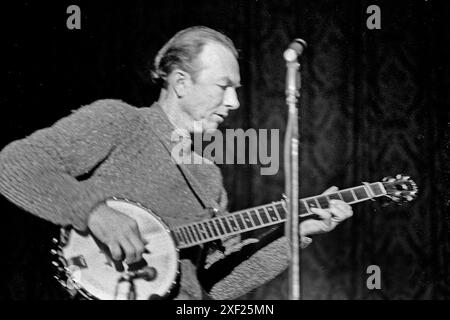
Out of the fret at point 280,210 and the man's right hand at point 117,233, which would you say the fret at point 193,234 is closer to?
the man's right hand at point 117,233

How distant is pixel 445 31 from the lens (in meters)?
2.18

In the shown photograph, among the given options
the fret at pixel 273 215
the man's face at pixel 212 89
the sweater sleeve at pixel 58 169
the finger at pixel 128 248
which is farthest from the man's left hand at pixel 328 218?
the sweater sleeve at pixel 58 169

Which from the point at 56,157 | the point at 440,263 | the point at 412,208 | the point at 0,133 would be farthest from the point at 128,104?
the point at 440,263

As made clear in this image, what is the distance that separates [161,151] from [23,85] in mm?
567

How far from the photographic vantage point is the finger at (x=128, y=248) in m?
1.76

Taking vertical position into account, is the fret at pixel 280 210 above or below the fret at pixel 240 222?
above

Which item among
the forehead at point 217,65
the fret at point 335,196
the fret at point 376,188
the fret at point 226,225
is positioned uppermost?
the forehead at point 217,65

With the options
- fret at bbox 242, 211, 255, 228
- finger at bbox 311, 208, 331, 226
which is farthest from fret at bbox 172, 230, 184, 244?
finger at bbox 311, 208, 331, 226

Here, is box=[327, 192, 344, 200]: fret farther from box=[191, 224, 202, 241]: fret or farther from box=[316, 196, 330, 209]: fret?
box=[191, 224, 202, 241]: fret

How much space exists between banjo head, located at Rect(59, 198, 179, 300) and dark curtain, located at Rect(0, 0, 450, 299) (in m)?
0.29

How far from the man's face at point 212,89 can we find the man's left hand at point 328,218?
449mm

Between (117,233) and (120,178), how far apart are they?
197mm

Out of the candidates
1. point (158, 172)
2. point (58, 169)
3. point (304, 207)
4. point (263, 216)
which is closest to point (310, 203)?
point (304, 207)
